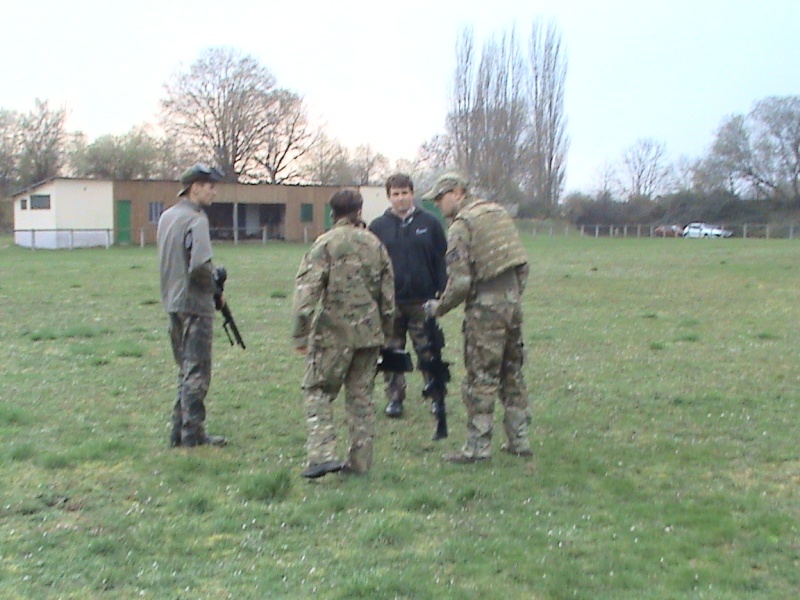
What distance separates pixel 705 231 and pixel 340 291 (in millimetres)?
67606

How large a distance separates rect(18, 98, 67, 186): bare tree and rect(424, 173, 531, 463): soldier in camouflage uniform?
6535 centimetres

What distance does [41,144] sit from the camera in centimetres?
6712

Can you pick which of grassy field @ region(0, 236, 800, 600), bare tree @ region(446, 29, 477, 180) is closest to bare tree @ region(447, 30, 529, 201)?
bare tree @ region(446, 29, 477, 180)

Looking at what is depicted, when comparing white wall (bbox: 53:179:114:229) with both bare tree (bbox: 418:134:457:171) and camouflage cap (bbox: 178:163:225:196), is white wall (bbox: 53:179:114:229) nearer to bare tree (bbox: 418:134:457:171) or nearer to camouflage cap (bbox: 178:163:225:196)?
bare tree (bbox: 418:134:457:171)

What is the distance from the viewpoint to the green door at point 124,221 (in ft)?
160

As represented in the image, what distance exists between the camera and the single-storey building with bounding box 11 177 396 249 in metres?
46.7

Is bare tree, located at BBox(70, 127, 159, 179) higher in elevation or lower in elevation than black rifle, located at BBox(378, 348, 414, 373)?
higher

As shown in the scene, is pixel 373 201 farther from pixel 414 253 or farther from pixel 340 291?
pixel 340 291

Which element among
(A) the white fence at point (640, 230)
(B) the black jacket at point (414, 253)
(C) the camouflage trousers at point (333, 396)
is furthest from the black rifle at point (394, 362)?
(A) the white fence at point (640, 230)

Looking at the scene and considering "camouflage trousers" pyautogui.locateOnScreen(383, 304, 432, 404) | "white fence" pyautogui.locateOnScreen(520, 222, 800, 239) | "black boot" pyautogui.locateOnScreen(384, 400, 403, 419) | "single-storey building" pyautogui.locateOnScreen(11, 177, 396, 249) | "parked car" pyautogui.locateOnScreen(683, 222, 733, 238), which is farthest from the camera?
"parked car" pyautogui.locateOnScreen(683, 222, 733, 238)

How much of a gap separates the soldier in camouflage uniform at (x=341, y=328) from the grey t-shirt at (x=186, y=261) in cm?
85

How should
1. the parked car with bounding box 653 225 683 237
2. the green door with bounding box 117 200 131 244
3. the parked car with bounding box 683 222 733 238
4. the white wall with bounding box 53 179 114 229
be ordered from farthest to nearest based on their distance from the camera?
the parked car with bounding box 653 225 683 237 < the parked car with bounding box 683 222 733 238 < the green door with bounding box 117 200 131 244 < the white wall with bounding box 53 179 114 229

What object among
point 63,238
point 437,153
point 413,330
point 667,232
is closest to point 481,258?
point 413,330

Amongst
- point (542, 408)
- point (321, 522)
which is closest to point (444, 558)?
point (321, 522)
